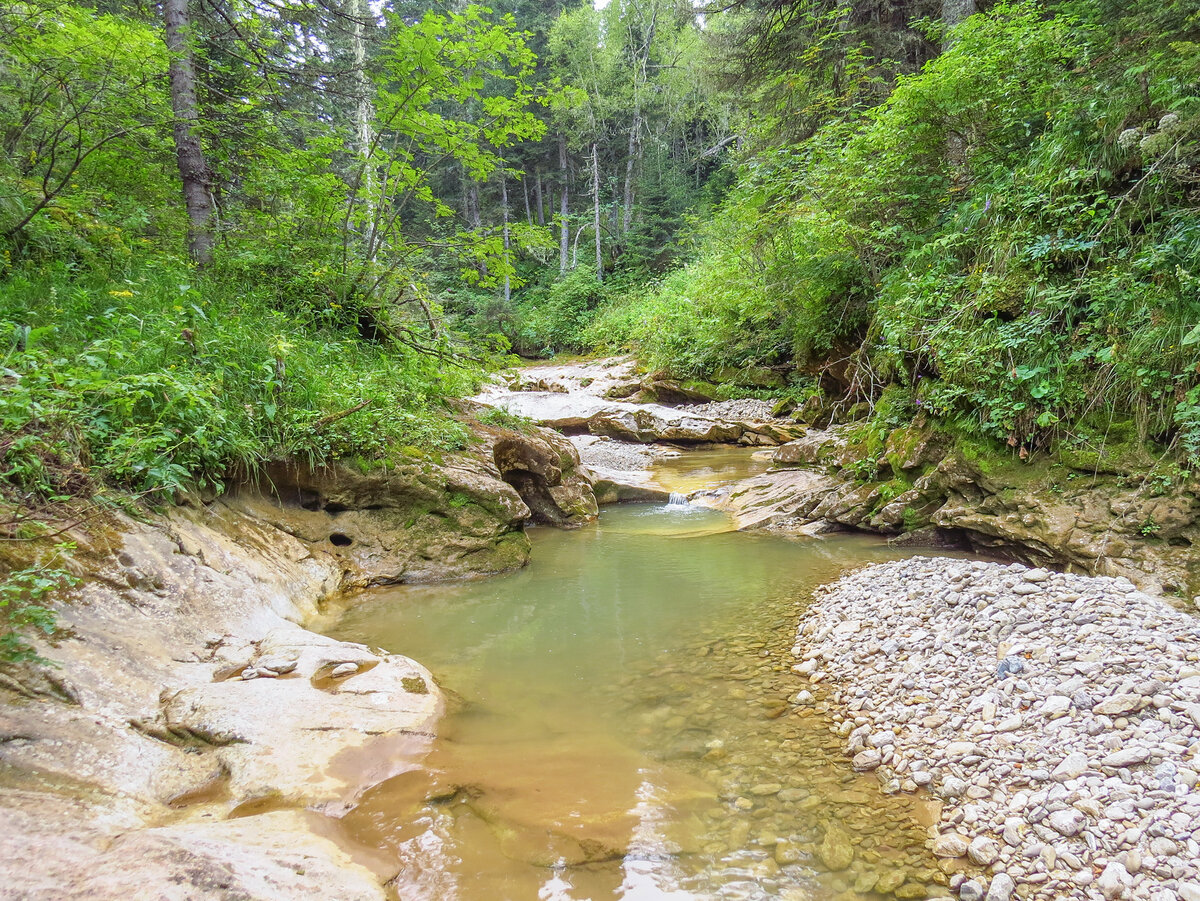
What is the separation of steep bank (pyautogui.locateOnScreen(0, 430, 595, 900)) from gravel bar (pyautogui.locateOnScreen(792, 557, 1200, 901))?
8.18 ft

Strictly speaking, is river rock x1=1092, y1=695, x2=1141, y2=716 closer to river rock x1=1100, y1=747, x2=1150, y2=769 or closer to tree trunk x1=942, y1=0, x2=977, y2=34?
river rock x1=1100, y1=747, x2=1150, y2=769

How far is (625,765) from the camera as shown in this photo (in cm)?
296

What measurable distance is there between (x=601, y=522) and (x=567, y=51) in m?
35.5

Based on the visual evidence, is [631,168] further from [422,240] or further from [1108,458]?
[1108,458]

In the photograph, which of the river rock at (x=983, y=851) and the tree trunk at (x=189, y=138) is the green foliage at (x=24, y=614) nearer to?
the river rock at (x=983, y=851)

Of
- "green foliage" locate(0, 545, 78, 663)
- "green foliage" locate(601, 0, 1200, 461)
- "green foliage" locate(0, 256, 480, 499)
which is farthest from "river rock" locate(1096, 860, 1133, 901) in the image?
"green foliage" locate(0, 256, 480, 499)

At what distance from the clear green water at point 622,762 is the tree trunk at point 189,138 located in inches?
189

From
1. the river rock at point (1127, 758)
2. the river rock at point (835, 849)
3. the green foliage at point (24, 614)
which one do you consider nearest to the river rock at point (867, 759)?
the river rock at point (835, 849)

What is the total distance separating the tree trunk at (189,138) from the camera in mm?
6086

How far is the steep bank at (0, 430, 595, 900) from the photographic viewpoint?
170 centimetres

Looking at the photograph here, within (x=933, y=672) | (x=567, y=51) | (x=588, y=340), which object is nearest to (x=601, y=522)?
(x=933, y=672)

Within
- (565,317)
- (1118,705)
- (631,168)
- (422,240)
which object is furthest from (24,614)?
(631,168)

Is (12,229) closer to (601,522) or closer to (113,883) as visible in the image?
(113,883)

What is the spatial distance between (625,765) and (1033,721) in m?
2.11
